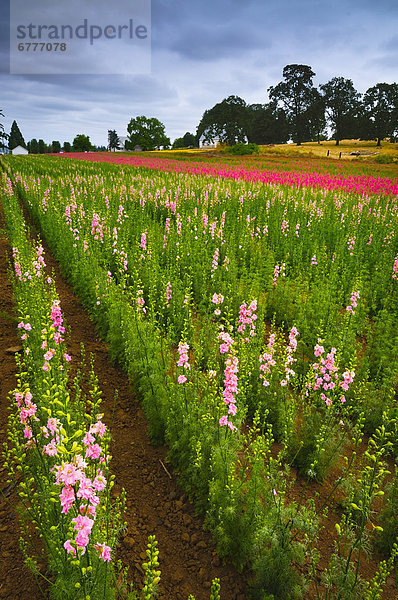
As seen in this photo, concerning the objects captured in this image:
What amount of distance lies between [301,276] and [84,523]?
662cm

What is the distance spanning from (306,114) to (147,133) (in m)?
44.8

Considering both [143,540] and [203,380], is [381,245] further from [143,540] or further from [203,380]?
[143,540]

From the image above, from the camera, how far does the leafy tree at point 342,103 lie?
77062mm

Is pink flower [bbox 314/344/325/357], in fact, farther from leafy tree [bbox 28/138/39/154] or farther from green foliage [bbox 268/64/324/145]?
leafy tree [bbox 28/138/39/154]

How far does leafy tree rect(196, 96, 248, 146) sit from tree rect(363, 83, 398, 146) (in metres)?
27.6

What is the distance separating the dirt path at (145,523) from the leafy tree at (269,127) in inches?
3440

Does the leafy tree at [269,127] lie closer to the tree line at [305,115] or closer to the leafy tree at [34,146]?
the tree line at [305,115]

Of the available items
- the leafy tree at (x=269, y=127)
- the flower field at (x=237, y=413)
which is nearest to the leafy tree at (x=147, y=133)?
the leafy tree at (x=269, y=127)

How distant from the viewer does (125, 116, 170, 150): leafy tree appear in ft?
313

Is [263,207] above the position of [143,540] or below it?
above

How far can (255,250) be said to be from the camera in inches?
356

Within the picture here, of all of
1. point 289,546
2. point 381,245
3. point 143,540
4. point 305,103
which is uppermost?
point 305,103

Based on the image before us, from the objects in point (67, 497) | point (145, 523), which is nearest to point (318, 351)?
point (145, 523)

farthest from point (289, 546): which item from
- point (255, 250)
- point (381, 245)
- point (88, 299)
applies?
point (381, 245)
